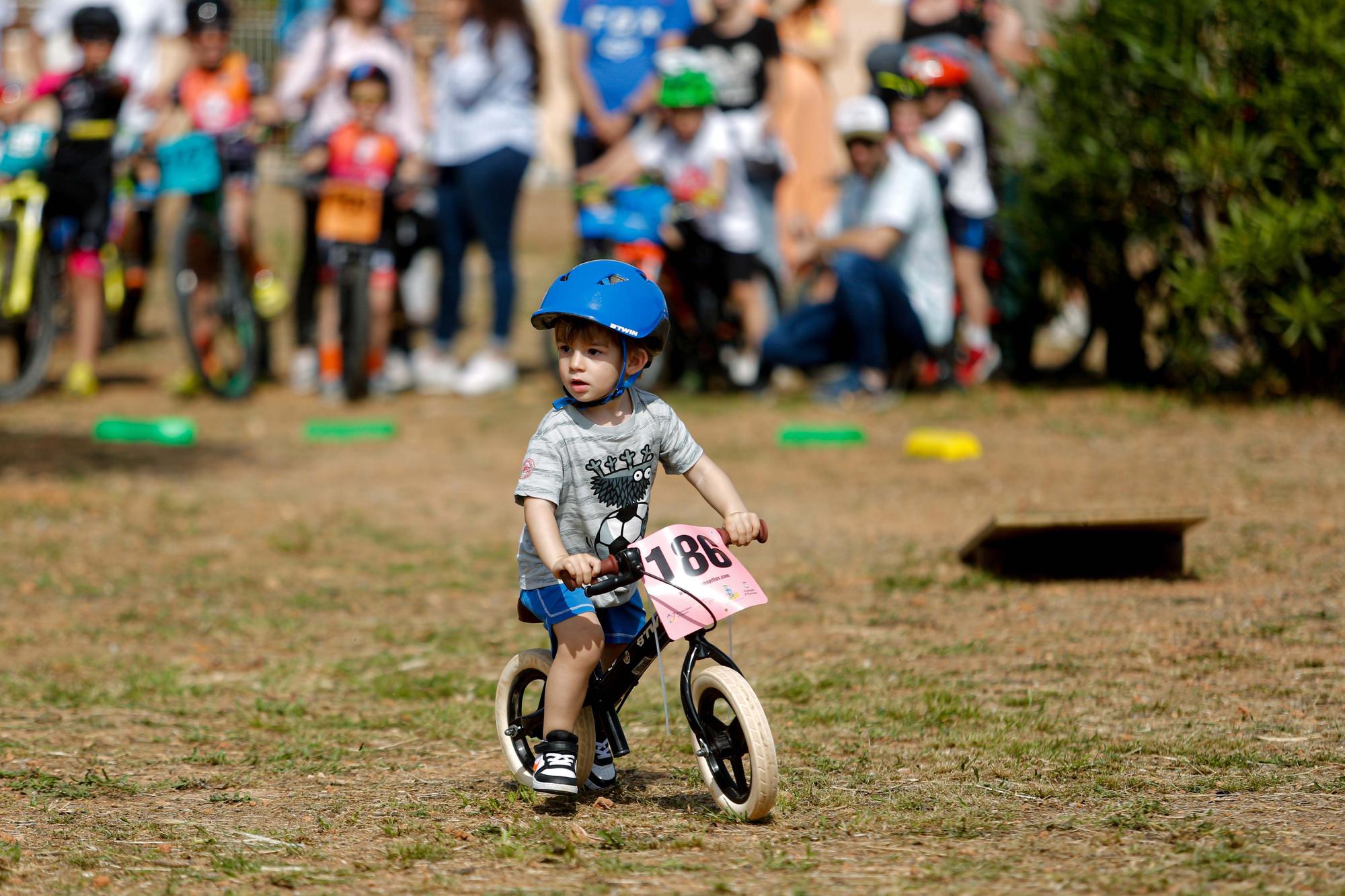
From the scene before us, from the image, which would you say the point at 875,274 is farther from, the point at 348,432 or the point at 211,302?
the point at 211,302

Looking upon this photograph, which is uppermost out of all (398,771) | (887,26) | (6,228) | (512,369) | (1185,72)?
(887,26)

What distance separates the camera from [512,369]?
38.3 feet

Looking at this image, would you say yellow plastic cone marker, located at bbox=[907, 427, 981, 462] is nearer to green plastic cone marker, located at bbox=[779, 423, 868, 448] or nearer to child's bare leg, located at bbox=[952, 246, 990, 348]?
green plastic cone marker, located at bbox=[779, 423, 868, 448]

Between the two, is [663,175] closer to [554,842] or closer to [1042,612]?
[1042,612]

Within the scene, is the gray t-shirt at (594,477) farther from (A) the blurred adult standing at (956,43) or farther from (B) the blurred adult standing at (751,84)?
(A) the blurred adult standing at (956,43)

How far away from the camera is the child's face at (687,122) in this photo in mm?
10422

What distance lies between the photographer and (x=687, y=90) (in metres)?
10.4

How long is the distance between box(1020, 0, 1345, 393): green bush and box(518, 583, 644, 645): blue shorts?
6172 millimetres

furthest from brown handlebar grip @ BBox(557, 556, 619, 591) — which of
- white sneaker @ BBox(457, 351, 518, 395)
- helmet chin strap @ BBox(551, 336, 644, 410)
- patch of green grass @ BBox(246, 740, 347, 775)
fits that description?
white sneaker @ BBox(457, 351, 518, 395)

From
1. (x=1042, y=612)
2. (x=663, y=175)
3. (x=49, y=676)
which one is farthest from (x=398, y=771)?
(x=663, y=175)

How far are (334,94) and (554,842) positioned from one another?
26.8ft

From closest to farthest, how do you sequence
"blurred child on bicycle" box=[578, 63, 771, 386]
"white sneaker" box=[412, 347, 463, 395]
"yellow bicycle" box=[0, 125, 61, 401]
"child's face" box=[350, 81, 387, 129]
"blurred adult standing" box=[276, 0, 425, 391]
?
"yellow bicycle" box=[0, 125, 61, 401] → "blurred child on bicycle" box=[578, 63, 771, 386] → "child's face" box=[350, 81, 387, 129] → "blurred adult standing" box=[276, 0, 425, 391] → "white sneaker" box=[412, 347, 463, 395]

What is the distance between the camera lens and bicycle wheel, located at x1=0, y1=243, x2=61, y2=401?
10359 millimetres

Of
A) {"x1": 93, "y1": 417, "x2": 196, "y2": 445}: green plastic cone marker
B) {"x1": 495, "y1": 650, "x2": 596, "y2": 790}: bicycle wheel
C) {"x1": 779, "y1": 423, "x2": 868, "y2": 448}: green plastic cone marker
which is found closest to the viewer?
{"x1": 495, "y1": 650, "x2": 596, "y2": 790}: bicycle wheel
